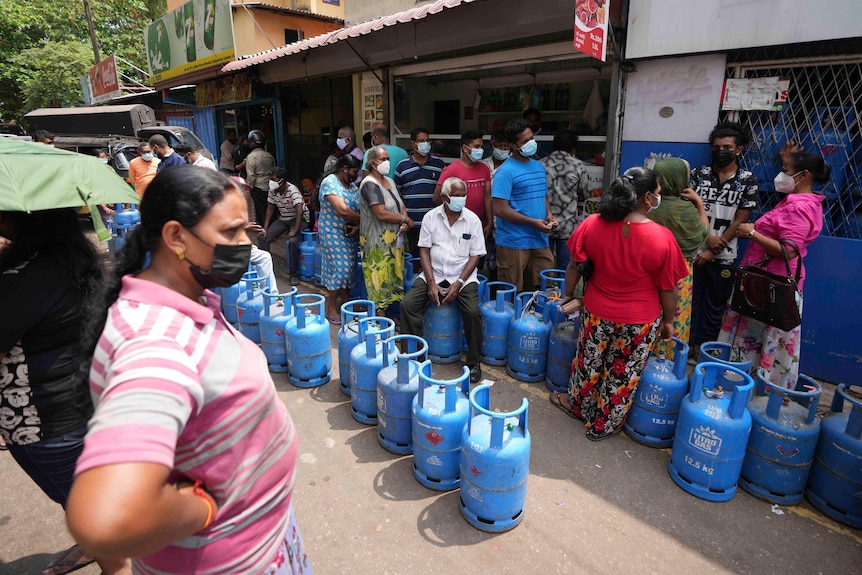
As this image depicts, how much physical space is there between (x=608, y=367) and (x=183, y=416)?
2944mm

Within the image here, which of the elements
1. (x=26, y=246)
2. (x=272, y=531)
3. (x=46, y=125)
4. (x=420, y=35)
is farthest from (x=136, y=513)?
(x=46, y=125)

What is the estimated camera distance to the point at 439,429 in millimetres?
2854

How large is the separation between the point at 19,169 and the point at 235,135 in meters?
11.5

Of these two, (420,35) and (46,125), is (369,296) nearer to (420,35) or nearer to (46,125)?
(420,35)

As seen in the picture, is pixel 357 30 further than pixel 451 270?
Yes

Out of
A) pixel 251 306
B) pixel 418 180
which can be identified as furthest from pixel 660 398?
pixel 251 306

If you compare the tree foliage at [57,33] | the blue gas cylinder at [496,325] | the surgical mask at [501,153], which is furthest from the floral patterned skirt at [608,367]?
the tree foliage at [57,33]

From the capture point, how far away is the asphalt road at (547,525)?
2502 mm

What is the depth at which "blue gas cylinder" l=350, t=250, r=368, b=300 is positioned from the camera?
5776 mm

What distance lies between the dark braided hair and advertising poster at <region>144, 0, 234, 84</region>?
12.3 metres

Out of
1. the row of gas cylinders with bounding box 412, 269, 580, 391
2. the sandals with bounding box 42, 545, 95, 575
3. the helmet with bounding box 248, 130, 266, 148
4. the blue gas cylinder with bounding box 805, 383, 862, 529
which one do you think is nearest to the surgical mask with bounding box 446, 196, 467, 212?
the row of gas cylinders with bounding box 412, 269, 580, 391

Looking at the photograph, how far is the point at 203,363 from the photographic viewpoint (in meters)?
1.04

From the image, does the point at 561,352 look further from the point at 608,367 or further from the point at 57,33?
the point at 57,33

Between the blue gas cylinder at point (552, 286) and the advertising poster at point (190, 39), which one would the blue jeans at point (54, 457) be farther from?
the advertising poster at point (190, 39)
